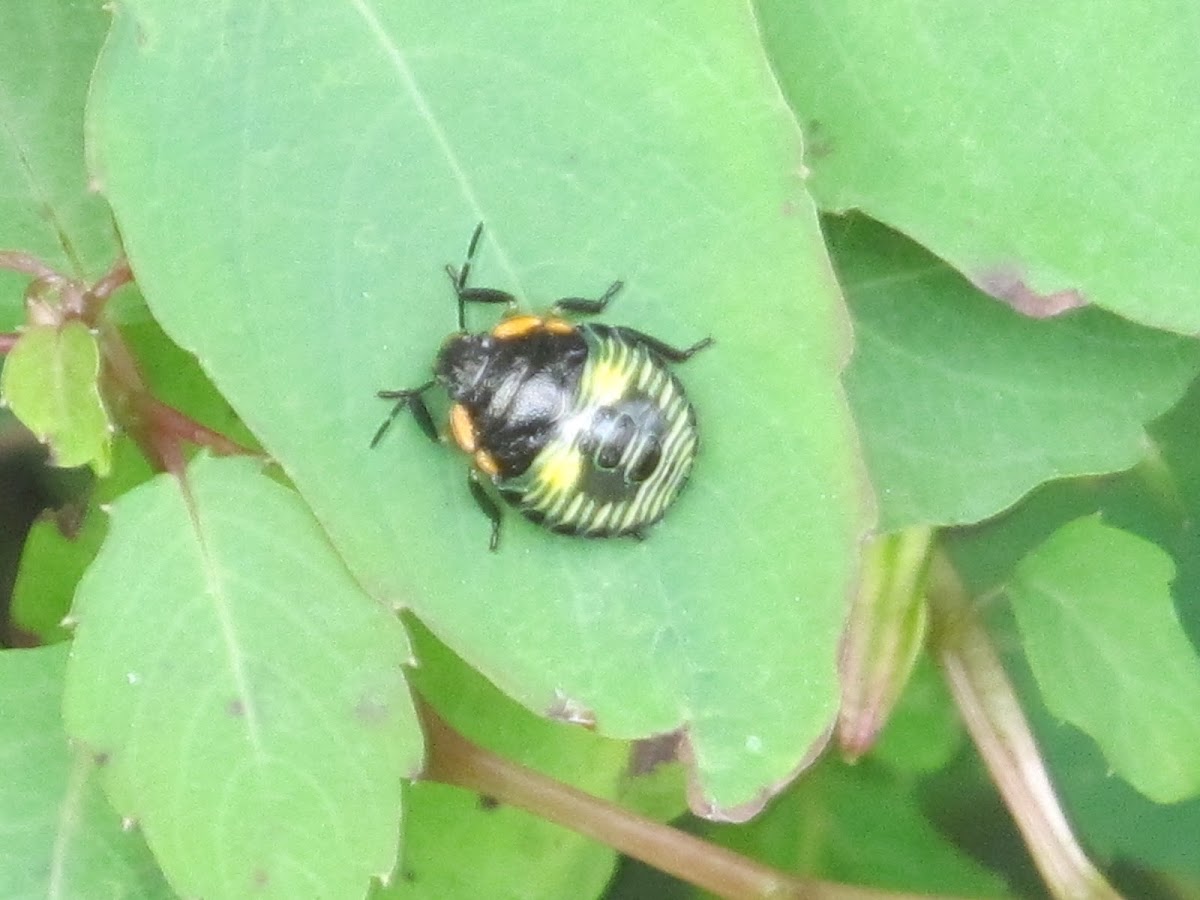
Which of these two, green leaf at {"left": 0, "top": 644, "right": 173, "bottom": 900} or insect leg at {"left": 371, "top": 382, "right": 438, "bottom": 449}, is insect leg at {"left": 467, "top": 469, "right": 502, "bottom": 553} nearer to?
insect leg at {"left": 371, "top": 382, "right": 438, "bottom": 449}

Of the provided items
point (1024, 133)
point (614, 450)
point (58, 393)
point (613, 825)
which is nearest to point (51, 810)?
point (58, 393)

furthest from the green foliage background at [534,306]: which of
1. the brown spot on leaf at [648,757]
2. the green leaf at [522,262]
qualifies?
the brown spot on leaf at [648,757]

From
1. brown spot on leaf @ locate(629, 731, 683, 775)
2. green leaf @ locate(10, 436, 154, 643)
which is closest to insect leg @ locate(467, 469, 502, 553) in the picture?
brown spot on leaf @ locate(629, 731, 683, 775)

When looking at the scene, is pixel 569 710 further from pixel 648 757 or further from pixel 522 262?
pixel 648 757

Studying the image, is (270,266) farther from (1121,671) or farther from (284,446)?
(1121,671)

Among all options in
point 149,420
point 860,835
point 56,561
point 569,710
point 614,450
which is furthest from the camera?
point 860,835

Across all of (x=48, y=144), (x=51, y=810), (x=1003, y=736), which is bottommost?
(x=1003, y=736)
